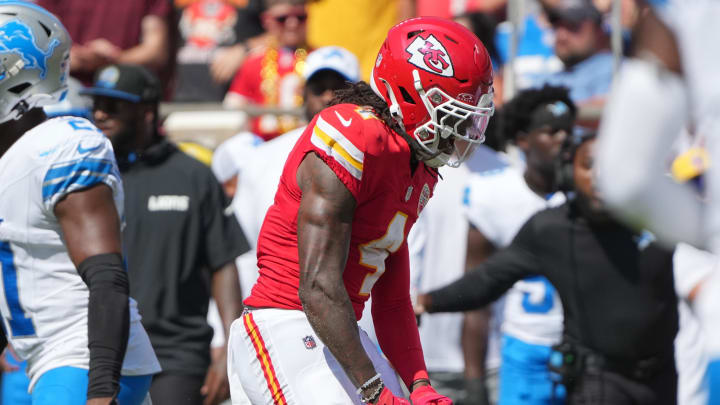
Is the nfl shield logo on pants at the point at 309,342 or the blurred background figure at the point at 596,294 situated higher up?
the nfl shield logo on pants at the point at 309,342

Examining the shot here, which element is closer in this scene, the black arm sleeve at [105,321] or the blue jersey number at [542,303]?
the black arm sleeve at [105,321]

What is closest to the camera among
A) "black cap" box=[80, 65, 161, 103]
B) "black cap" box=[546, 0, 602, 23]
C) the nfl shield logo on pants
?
the nfl shield logo on pants

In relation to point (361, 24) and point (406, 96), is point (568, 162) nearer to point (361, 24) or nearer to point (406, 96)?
point (406, 96)

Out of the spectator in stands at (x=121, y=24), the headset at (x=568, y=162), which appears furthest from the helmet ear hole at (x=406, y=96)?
the spectator in stands at (x=121, y=24)

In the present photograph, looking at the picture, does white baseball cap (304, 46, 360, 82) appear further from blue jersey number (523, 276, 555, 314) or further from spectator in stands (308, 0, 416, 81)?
spectator in stands (308, 0, 416, 81)

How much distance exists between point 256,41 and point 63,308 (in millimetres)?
6141

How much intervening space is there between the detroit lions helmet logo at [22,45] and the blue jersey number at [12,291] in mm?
590

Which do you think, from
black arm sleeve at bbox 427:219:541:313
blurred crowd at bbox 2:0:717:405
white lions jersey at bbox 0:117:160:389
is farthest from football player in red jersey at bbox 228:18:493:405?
black arm sleeve at bbox 427:219:541:313

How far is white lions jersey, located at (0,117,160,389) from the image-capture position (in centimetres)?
378

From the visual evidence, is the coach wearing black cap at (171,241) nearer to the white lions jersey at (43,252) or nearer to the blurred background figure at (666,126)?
the white lions jersey at (43,252)

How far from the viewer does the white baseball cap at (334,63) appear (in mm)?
6582

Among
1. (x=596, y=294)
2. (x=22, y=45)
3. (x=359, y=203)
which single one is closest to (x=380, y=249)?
(x=359, y=203)

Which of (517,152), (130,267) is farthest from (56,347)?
(517,152)

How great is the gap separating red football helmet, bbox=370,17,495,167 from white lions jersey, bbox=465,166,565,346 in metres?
2.86
